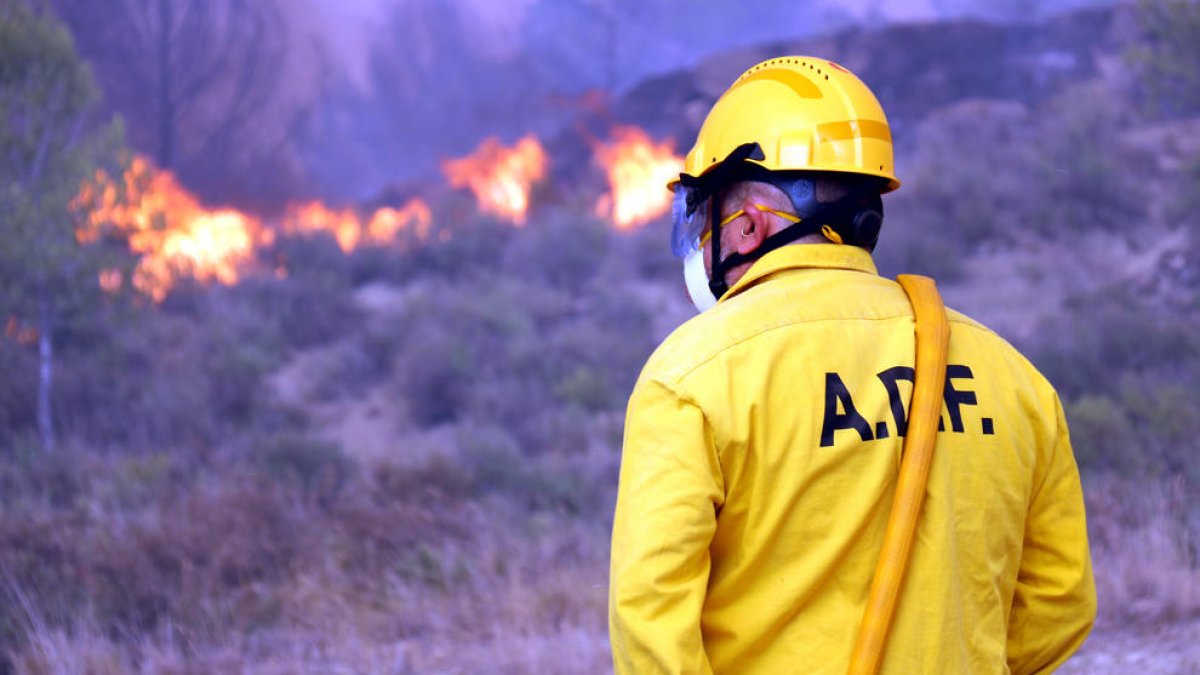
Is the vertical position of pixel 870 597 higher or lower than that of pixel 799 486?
lower

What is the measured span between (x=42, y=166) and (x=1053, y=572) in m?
9.73

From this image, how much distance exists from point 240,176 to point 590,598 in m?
20.2

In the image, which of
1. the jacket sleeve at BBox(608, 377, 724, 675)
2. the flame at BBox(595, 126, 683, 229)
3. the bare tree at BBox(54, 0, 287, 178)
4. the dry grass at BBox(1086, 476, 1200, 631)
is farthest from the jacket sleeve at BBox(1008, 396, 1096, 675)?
the bare tree at BBox(54, 0, 287, 178)

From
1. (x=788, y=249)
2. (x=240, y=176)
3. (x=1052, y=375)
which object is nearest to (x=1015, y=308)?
(x=1052, y=375)

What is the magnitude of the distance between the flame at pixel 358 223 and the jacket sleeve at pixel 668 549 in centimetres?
1880

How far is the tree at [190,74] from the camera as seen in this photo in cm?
2172

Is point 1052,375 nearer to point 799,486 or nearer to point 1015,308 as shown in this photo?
point 1015,308

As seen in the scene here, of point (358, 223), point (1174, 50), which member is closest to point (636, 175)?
point (358, 223)

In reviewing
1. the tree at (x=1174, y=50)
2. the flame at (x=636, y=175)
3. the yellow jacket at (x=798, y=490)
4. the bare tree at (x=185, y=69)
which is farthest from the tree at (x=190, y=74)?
the yellow jacket at (x=798, y=490)

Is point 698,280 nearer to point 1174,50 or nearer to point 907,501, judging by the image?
point 907,501

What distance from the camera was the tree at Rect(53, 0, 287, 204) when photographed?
21719 mm

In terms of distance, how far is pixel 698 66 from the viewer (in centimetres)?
3064

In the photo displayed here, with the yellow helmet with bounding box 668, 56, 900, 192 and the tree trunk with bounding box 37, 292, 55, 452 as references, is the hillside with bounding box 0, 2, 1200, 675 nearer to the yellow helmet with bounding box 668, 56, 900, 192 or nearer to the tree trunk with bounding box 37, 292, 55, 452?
the tree trunk with bounding box 37, 292, 55, 452

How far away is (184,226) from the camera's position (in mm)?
19219
